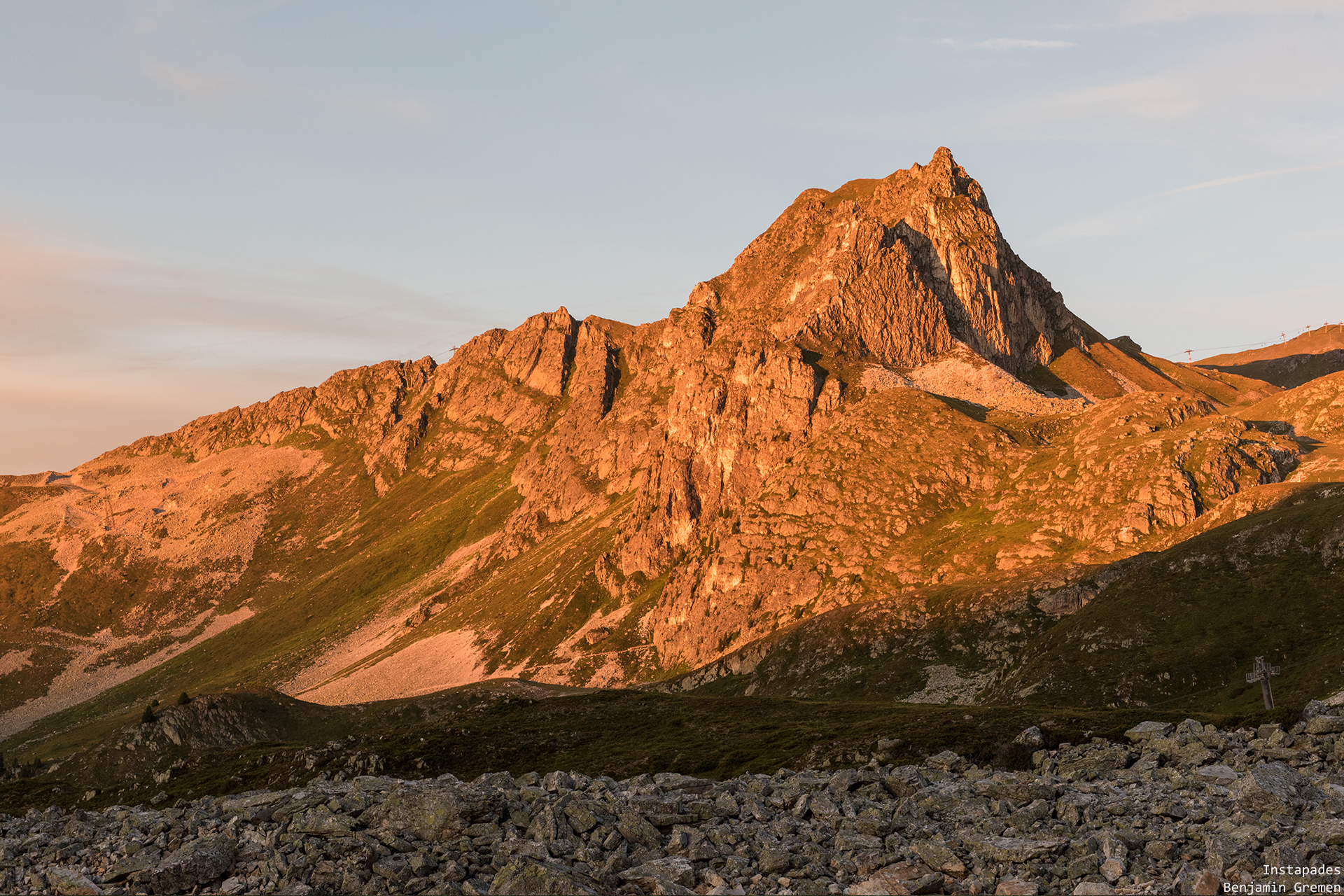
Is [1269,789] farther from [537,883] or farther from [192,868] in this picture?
[192,868]

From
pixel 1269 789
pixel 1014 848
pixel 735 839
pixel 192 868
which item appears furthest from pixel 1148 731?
pixel 192 868

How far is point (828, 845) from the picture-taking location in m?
36.2

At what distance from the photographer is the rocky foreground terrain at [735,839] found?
105 feet

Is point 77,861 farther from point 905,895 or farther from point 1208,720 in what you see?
point 1208,720

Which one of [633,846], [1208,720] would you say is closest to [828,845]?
[633,846]

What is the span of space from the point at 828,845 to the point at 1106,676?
120m

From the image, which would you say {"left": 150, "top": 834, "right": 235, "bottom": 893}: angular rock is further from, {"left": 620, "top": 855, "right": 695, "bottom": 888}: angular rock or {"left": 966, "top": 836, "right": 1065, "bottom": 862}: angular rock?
{"left": 966, "top": 836, "right": 1065, "bottom": 862}: angular rock

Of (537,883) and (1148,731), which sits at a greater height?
(537,883)

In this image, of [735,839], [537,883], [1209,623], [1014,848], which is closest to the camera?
[537,883]

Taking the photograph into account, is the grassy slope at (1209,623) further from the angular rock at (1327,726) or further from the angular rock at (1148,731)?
the angular rock at (1327,726)

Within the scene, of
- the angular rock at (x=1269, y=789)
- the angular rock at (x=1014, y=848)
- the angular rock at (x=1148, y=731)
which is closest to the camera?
the angular rock at (x=1014, y=848)

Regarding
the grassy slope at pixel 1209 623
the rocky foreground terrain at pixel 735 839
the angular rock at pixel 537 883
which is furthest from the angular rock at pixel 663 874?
the grassy slope at pixel 1209 623

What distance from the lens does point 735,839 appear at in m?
35.8

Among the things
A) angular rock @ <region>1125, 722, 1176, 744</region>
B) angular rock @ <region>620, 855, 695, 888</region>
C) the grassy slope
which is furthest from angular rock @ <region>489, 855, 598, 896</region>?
the grassy slope
